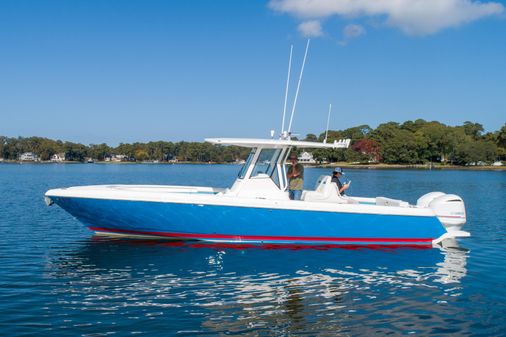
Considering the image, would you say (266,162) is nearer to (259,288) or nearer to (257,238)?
(257,238)

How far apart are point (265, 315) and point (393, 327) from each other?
212cm

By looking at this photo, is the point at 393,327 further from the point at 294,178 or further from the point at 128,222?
the point at 128,222

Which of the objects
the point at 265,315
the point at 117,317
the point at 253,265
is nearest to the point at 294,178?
the point at 253,265

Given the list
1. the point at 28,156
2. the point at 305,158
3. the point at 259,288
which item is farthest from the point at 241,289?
the point at 28,156

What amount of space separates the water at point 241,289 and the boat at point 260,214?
17.1 inches

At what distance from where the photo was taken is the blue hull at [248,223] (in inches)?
497

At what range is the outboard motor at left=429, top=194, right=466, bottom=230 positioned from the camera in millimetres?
13758

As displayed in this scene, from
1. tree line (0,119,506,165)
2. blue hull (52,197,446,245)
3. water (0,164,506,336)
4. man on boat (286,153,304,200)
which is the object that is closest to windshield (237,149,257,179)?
man on boat (286,153,304,200)

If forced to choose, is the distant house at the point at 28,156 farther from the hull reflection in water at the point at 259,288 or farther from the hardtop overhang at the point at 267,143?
the hardtop overhang at the point at 267,143

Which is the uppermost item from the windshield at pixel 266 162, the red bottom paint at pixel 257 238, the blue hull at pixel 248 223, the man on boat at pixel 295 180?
the windshield at pixel 266 162

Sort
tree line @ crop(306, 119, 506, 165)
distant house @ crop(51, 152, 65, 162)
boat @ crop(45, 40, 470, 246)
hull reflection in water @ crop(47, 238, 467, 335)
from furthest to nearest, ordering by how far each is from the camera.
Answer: distant house @ crop(51, 152, 65, 162)
tree line @ crop(306, 119, 506, 165)
boat @ crop(45, 40, 470, 246)
hull reflection in water @ crop(47, 238, 467, 335)

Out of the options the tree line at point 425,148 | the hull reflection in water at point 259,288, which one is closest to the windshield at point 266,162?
the hull reflection in water at point 259,288

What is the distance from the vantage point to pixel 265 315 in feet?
26.8

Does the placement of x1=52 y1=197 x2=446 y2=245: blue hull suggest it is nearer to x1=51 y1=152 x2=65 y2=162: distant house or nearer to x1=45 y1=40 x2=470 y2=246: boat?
x1=45 y1=40 x2=470 y2=246: boat
